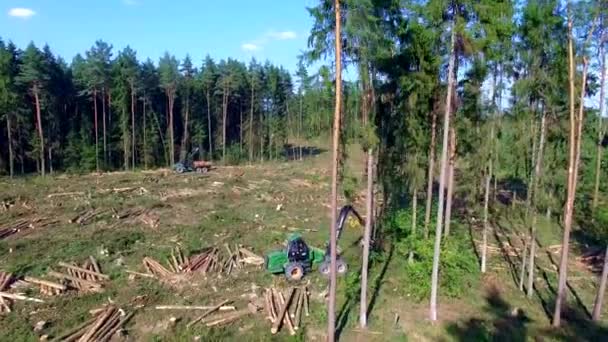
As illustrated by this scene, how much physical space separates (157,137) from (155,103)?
4642 millimetres

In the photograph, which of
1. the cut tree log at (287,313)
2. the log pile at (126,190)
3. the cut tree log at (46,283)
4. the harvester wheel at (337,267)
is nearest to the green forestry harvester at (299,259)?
the harvester wheel at (337,267)

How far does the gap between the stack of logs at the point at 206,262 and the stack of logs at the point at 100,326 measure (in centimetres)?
405

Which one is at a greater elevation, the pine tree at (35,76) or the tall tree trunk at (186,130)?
the pine tree at (35,76)

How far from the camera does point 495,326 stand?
16766mm

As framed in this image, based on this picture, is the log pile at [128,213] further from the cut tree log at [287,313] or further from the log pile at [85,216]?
the cut tree log at [287,313]

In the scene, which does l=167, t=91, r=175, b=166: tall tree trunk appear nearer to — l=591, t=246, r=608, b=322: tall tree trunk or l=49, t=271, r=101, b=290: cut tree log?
l=49, t=271, r=101, b=290: cut tree log

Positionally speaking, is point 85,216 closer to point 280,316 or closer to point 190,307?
point 190,307

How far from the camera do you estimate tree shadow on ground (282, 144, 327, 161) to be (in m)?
74.6

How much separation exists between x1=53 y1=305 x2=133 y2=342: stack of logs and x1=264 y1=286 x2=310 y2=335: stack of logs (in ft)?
16.3

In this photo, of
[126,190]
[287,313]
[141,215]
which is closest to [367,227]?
[287,313]

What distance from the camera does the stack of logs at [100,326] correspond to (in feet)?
49.0

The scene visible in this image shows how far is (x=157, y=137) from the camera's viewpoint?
192 feet

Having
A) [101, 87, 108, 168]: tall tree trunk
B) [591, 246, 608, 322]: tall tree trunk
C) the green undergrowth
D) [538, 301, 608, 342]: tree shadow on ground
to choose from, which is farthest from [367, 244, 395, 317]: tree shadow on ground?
[101, 87, 108, 168]: tall tree trunk

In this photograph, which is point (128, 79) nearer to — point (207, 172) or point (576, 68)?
point (207, 172)
